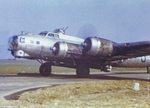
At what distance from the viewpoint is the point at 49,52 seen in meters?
21.7

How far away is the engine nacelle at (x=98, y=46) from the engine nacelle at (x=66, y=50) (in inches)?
23.9

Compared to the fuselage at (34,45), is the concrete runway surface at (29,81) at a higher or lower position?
lower

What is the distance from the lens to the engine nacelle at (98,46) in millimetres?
20594

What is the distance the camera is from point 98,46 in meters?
20.6

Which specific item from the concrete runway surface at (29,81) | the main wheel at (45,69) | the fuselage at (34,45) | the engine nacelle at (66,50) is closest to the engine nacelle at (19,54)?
the fuselage at (34,45)

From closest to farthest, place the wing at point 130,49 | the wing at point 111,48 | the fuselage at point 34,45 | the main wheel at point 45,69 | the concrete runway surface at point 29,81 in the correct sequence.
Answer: the concrete runway surface at point 29,81 → the wing at point 130,49 → the wing at point 111,48 → the fuselage at point 34,45 → the main wheel at point 45,69

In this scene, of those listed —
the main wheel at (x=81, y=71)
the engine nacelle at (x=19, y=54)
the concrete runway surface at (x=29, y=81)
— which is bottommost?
the concrete runway surface at (x=29, y=81)

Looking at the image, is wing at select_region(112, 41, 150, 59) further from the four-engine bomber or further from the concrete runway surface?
the concrete runway surface

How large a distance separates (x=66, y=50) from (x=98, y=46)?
214 centimetres

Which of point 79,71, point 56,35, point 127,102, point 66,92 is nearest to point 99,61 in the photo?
point 79,71

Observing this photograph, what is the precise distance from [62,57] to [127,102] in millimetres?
12333

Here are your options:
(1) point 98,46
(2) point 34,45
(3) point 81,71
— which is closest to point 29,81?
(2) point 34,45

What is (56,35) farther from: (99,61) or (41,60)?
(99,61)

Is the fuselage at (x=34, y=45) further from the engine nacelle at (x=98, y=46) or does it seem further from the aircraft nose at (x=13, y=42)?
the engine nacelle at (x=98, y=46)
